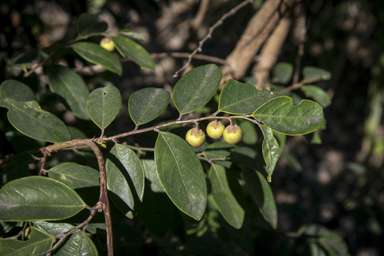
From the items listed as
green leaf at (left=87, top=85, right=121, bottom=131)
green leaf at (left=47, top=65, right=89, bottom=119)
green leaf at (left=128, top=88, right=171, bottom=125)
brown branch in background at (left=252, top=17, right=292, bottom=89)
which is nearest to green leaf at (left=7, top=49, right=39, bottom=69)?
green leaf at (left=47, top=65, right=89, bottom=119)

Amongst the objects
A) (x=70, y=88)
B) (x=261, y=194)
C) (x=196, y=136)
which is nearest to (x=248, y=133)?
(x=261, y=194)

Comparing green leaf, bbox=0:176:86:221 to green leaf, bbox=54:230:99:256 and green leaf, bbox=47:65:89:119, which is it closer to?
green leaf, bbox=54:230:99:256

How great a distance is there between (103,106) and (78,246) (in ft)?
1.09

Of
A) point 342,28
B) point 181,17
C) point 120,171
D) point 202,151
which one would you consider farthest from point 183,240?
point 342,28

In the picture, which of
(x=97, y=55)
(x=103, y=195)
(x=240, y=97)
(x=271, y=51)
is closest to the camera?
(x=103, y=195)

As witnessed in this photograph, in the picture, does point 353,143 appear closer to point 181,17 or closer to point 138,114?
point 181,17

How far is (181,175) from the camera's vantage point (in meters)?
0.64

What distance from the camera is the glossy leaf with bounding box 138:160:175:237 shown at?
31.0 inches

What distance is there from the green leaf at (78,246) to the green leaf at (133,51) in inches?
22.8

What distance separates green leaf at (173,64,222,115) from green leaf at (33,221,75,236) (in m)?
0.39

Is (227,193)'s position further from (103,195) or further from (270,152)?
(103,195)

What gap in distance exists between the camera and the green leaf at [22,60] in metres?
0.92

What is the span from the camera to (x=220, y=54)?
8.95 feet

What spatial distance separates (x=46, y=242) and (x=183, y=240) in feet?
1.84
